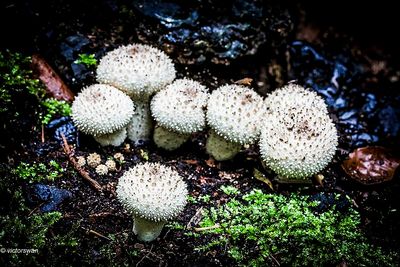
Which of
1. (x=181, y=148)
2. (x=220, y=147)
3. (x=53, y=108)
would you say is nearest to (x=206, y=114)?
(x=220, y=147)

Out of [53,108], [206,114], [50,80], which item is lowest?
[53,108]

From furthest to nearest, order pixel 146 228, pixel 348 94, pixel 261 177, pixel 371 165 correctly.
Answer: pixel 348 94
pixel 371 165
pixel 261 177
pixel 146 228

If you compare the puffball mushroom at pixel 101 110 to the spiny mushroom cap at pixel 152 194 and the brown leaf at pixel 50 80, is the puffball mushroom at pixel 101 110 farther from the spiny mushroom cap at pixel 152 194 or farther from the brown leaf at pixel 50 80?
the spiny mushroom cap at pixel 152 194

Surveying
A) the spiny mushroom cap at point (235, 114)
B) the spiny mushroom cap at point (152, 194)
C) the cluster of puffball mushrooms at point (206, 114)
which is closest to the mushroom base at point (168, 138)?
the cluster of puffball mushrooms at point (206, 114)

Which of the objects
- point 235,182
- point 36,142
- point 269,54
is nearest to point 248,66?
point 269,54

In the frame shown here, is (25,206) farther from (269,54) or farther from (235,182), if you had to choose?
(269,54)

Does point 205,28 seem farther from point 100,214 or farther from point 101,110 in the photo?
point 100,214
